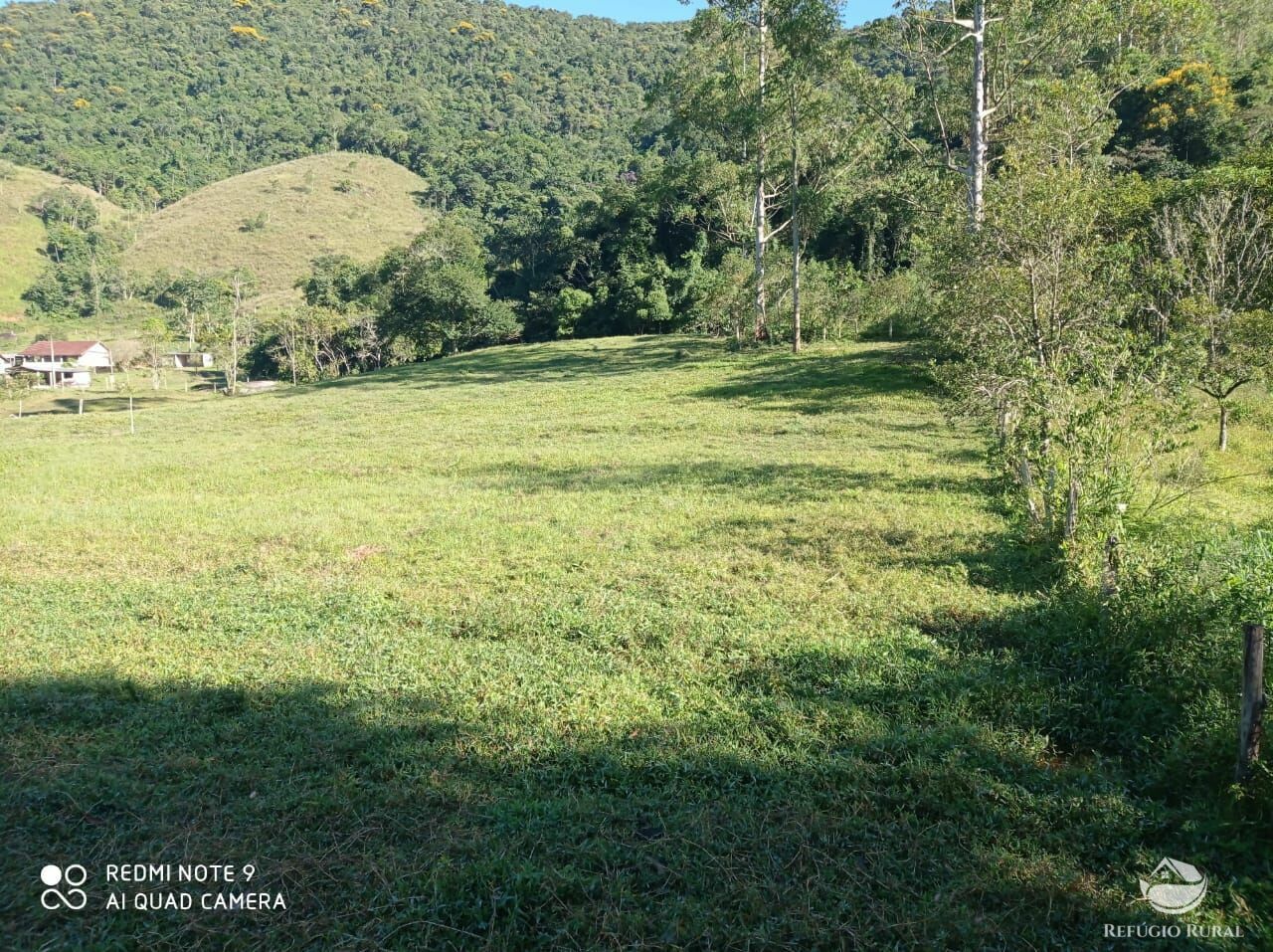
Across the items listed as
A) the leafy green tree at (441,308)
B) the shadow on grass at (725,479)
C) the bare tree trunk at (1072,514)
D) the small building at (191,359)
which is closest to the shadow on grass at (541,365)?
the leafy green tree at (441,308)

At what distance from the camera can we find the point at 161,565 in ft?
28.7

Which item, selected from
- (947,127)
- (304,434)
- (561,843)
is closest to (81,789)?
(561,843)

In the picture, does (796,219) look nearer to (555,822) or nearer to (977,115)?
(977,115)

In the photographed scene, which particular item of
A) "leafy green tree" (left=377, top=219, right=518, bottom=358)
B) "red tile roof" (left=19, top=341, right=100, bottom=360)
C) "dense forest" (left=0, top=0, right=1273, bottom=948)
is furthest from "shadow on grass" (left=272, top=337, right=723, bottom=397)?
"red tile roof" (left=19, top=341, right=100, bottom=360)

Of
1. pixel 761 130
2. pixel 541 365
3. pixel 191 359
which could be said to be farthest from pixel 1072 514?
pixel 191 359

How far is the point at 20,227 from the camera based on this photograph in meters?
98.1

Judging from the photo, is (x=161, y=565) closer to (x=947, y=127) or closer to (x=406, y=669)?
(x=406, y=669)

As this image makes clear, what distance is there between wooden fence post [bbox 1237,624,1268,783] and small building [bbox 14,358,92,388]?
7558cm

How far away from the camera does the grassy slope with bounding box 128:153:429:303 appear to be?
96.2 m

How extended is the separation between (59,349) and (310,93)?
115168 mm

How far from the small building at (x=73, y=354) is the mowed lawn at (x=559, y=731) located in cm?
7077

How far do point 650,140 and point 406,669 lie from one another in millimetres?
121075

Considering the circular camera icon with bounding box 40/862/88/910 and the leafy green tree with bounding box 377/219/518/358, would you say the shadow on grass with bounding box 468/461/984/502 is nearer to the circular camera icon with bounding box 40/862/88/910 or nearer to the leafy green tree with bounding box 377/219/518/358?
the circular camera icon with bounding box 40/862/88/910

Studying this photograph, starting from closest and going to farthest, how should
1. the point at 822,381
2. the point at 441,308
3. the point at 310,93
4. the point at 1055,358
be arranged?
the point at 1055,358, the point at 822,381, the point at 441,308, the point at 310,93
